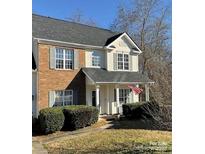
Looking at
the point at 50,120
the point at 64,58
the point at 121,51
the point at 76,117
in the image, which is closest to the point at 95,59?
the point at 121,51

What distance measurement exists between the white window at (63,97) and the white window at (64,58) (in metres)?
1.19

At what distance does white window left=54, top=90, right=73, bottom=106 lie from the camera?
1175 centimetres

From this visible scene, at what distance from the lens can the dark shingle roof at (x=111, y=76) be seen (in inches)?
507

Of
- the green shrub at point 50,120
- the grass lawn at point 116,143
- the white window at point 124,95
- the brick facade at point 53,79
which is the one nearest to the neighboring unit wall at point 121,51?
the white window at point 124,95

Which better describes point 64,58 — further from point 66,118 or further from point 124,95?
point 124,95

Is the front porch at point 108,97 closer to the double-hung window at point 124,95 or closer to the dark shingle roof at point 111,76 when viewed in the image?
the double-hung window at point 124,95

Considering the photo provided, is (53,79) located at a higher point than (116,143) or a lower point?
higher

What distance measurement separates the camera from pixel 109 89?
563 inches

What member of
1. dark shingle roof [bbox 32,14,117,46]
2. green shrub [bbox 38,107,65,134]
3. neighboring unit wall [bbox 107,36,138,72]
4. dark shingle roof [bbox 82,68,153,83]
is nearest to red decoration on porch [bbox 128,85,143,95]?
dark shingle roof [bbox 82,68,153,83]

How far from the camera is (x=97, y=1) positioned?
19.3 ft

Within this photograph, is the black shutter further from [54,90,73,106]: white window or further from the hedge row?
the hedge row

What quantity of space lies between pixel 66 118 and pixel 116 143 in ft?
11.4

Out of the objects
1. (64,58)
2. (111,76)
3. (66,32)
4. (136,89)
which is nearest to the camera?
(64,58)
